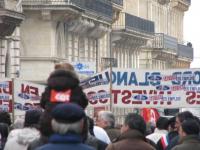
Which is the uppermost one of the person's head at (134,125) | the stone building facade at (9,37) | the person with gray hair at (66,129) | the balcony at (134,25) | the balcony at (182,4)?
the balcony at (182,4)

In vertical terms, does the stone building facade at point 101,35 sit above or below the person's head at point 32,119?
above

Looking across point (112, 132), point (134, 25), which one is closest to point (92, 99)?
point (112, 132)

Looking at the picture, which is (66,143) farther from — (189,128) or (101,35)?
(101,35)

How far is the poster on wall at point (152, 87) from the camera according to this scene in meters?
21.8

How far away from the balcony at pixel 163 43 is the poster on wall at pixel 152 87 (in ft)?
174

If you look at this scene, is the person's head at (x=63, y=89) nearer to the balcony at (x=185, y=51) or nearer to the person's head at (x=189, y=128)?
the person's head at (x=189, y=128)

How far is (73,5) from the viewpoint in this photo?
157ft

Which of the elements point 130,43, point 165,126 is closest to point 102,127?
point 165,126

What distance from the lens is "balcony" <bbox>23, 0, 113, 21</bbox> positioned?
47.2 metres

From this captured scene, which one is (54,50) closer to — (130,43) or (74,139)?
(130,43)

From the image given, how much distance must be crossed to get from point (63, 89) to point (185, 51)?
78762mm

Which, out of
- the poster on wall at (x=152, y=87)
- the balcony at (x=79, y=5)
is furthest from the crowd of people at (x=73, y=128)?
the balcony at (x=79, y=5)

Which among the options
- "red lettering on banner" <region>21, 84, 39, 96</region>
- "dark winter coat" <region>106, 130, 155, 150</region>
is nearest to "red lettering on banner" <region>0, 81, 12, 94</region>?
"red lettering on banner" <region>21, 84, 39, 96</region>

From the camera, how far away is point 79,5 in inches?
2014
